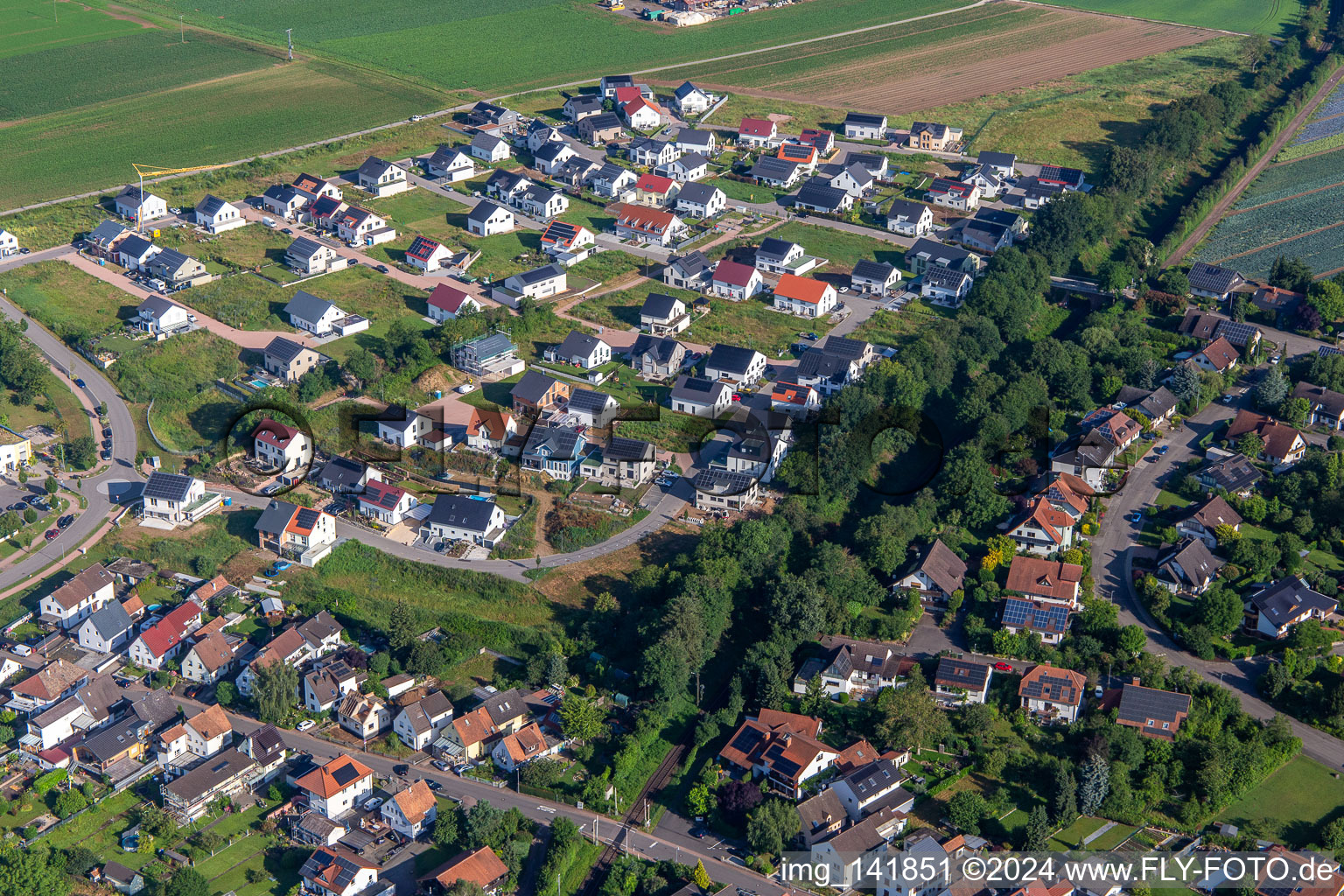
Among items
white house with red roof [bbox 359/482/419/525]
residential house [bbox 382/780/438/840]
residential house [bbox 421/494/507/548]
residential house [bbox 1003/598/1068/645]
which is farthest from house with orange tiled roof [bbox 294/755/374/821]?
residential house [bbox 1003/598/1068/645]

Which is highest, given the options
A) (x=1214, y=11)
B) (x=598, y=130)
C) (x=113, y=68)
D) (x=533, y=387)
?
(x=1214, y=11)

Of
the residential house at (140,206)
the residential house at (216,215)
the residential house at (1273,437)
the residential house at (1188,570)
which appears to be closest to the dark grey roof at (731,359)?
the residential house at (1188,570)

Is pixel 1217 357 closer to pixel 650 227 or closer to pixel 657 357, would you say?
pixel 657 357

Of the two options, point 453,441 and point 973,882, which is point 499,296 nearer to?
point 453,441

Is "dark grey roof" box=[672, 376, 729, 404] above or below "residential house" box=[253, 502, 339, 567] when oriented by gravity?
above

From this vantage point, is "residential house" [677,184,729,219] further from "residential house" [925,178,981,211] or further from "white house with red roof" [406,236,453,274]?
"white house with red roof" [406,236,453,274]

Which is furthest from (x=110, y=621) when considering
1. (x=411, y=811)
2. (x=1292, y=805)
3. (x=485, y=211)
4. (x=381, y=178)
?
(x=381, y=178)
